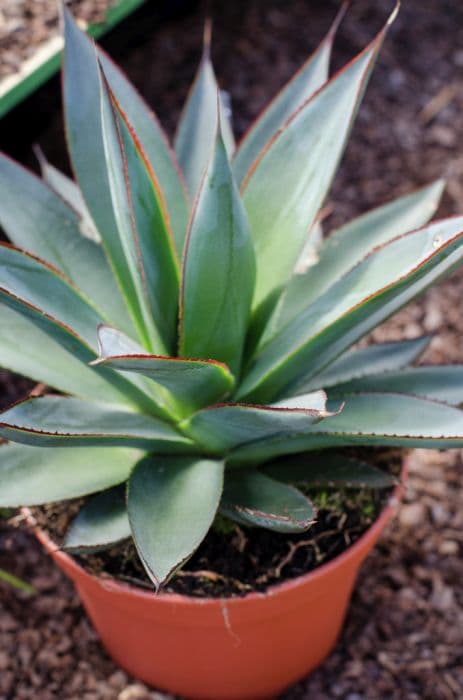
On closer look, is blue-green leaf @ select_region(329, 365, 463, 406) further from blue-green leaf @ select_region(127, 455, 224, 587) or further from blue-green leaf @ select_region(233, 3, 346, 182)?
blue-green leaf @ select_region(233, 3, 346, 182)

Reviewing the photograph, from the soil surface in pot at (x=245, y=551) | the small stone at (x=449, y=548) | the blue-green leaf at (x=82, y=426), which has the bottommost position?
the small stone at (x=449, y=548)

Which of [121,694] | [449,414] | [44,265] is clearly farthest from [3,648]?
[449,414]

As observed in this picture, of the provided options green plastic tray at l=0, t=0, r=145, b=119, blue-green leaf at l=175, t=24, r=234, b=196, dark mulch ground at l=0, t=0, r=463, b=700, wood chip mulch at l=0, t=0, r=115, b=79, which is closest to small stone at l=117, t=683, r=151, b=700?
dark mulch ground at l=0, t=0, r=463, b=700

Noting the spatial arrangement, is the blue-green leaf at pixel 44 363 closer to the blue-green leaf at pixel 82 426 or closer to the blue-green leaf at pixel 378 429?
the blue-green leaf at pixel 82 426

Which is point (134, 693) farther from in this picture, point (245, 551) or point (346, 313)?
point (346, 313)

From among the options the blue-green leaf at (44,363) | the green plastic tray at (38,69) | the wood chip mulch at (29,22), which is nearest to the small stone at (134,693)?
the blue-green leaf at (44,363)

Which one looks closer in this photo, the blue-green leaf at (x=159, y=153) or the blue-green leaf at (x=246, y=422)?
the blue-green leaf at (x=246, y=422)

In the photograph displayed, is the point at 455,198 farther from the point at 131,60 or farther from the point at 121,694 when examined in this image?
the point at 121,694
